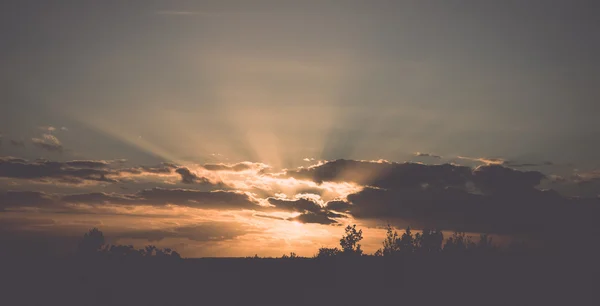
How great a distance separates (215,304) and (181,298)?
12.5 metres

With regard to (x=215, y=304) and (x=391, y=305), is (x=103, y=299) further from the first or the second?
(x=391, y=305)

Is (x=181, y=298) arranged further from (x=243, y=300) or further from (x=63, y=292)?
(x=63, y=292)

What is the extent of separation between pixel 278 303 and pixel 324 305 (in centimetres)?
1715

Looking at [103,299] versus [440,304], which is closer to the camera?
[103,299]

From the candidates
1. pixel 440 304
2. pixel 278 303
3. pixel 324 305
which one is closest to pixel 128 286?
pixel 278 303

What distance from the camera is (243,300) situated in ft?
629

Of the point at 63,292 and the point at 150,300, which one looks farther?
the point at 63,292

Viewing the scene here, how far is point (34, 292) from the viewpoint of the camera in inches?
7785

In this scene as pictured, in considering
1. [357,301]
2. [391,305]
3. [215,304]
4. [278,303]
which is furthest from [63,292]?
[391,305]

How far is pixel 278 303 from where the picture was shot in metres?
190

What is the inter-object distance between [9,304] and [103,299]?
37.2 meters

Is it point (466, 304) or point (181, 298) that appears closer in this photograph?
point (181, 298)

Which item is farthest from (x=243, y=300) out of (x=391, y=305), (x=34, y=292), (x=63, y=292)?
(x=34, y=292)

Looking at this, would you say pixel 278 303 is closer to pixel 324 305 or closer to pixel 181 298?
pixel 324 305
